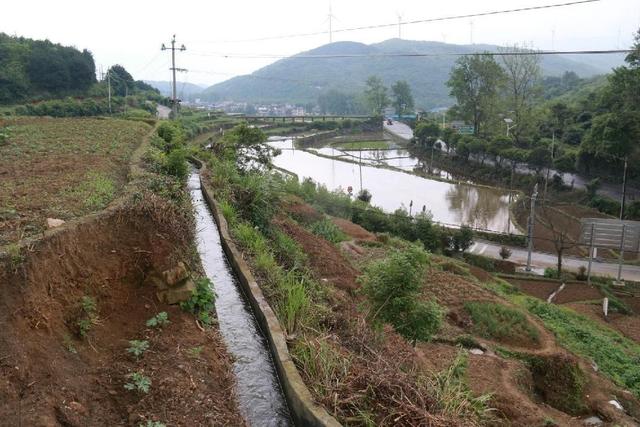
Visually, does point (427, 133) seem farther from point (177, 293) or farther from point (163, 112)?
point (177, 293)

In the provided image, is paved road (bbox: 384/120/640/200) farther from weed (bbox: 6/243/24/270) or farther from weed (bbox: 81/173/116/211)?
weed (bbox: 6/243/24/270)

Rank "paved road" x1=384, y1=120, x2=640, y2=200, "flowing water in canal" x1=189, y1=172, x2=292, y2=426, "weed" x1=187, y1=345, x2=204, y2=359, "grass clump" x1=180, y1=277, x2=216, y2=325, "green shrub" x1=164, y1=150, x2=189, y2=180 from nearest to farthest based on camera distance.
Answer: "flowing water in canal" x1=189, y1=172, x2=292, y2=426, "weed" x1=187, y1=345, x2=204, y2=359, "grass clump" x1=180, y1=277, x2=216, y2=325, "green shrub" x1=164, y1=150, x2=189, y2=180, "paved road" x1=384, y1=120, x2=640, y2=200

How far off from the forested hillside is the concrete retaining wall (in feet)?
161

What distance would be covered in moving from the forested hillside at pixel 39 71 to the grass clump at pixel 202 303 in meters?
50.3

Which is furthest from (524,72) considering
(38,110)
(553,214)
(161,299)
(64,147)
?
(161,299)

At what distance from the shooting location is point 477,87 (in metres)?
71.9

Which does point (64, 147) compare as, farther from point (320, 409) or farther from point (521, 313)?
point (521, 313)

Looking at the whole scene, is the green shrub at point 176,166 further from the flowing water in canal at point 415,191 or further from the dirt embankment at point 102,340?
the flowing water in canal at point 415,191

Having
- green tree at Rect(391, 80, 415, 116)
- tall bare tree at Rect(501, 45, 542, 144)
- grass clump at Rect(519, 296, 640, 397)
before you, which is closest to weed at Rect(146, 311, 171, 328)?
grass clump at Rect(519, 296, 640, 397)

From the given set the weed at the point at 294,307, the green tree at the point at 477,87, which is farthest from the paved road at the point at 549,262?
the green tree at the point at 477,87

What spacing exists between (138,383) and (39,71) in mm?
57630

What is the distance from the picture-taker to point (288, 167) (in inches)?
2527

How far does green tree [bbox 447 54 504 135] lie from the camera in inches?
2714

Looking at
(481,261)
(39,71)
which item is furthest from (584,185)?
(39,71)
